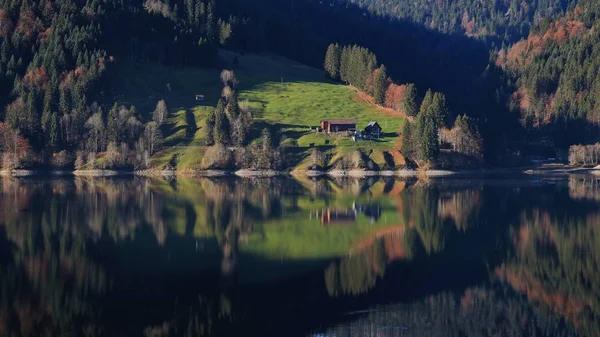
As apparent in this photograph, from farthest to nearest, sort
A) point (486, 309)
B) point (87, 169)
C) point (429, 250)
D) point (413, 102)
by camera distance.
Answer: point (413, 102), point (87, 169), point (429, 250), point (486, 309)

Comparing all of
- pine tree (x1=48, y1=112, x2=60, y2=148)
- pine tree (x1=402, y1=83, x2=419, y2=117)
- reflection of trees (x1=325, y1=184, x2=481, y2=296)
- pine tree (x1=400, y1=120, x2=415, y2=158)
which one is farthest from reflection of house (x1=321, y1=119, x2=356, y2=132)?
pine tree (x1=48, y1=112, x2=60, y2=148)

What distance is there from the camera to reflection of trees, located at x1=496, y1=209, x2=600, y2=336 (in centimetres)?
4247

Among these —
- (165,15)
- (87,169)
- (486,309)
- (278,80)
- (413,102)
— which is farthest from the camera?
(165,15)

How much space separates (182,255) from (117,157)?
90996 millimetres

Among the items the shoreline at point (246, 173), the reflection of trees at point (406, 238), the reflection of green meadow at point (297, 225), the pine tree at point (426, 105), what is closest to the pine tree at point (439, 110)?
the pine tree at point (426, 105)

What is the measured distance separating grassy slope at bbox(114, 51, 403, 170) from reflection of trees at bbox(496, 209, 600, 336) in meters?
73.5

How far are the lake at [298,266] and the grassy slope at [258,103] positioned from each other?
2018 inches

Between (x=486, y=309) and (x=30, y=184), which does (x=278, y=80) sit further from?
(x=486, y=309)

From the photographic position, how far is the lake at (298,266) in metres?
39.2

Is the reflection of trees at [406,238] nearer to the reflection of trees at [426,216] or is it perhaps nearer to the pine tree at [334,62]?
the reflection of trees at [426,216]

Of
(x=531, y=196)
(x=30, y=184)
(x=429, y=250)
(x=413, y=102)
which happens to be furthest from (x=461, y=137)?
(x=429, y=250)

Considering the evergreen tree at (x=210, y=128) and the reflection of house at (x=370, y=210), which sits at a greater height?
the evergreen tree at (x=210, y=128)

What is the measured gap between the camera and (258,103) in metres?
162

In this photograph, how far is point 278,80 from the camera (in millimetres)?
179375
